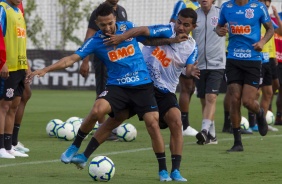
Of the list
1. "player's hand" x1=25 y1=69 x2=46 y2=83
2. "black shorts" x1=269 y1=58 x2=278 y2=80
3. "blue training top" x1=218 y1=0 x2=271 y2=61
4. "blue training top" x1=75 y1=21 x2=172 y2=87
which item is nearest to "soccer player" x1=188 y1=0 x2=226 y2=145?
"blue training top" x1=218 y1=0 x2=271 y2=61

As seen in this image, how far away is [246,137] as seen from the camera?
14.4 metres

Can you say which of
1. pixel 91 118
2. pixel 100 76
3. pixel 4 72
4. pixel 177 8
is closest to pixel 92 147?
pixel 91 118

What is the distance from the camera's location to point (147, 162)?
424 inches

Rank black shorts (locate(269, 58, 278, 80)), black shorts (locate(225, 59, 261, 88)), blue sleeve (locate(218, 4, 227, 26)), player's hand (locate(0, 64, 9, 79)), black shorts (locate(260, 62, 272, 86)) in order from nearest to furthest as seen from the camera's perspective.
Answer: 1. player's hand (locate(0, 64, 9, 79))
2. black shorts (locate(225, 59, 261, 88))
3. blue sleeve (locate(218, 4, 227, 26))
4. black shorts (locate(260, 62, 272, 86))
5. black shorts (locate(269, 58, 278, 80))

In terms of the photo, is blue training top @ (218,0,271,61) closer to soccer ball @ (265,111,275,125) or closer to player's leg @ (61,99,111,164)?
player's leg @ (61,99,111,164)

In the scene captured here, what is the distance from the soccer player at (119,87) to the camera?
9391 mm

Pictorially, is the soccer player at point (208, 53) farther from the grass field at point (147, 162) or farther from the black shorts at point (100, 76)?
the black shorts at point (100, 76)

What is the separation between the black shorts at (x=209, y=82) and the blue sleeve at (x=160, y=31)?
4132mm

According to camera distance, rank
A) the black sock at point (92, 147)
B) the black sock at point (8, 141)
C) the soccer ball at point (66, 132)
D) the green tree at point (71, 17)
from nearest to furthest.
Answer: the black sock at point (92, 147)
the black sock at point (8, 141)
the soccer ball at point (66, 132)
the green tree at point (71, 17)

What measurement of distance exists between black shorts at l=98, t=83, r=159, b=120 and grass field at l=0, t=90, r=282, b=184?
725 millimetres

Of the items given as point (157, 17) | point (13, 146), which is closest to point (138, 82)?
point (13, 146)

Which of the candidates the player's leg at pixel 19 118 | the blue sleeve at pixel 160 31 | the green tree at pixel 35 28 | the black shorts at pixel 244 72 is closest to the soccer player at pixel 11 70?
the player's leg at pixel 19 118

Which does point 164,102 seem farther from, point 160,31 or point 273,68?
point 273,68

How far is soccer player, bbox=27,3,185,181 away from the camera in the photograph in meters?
9.39
